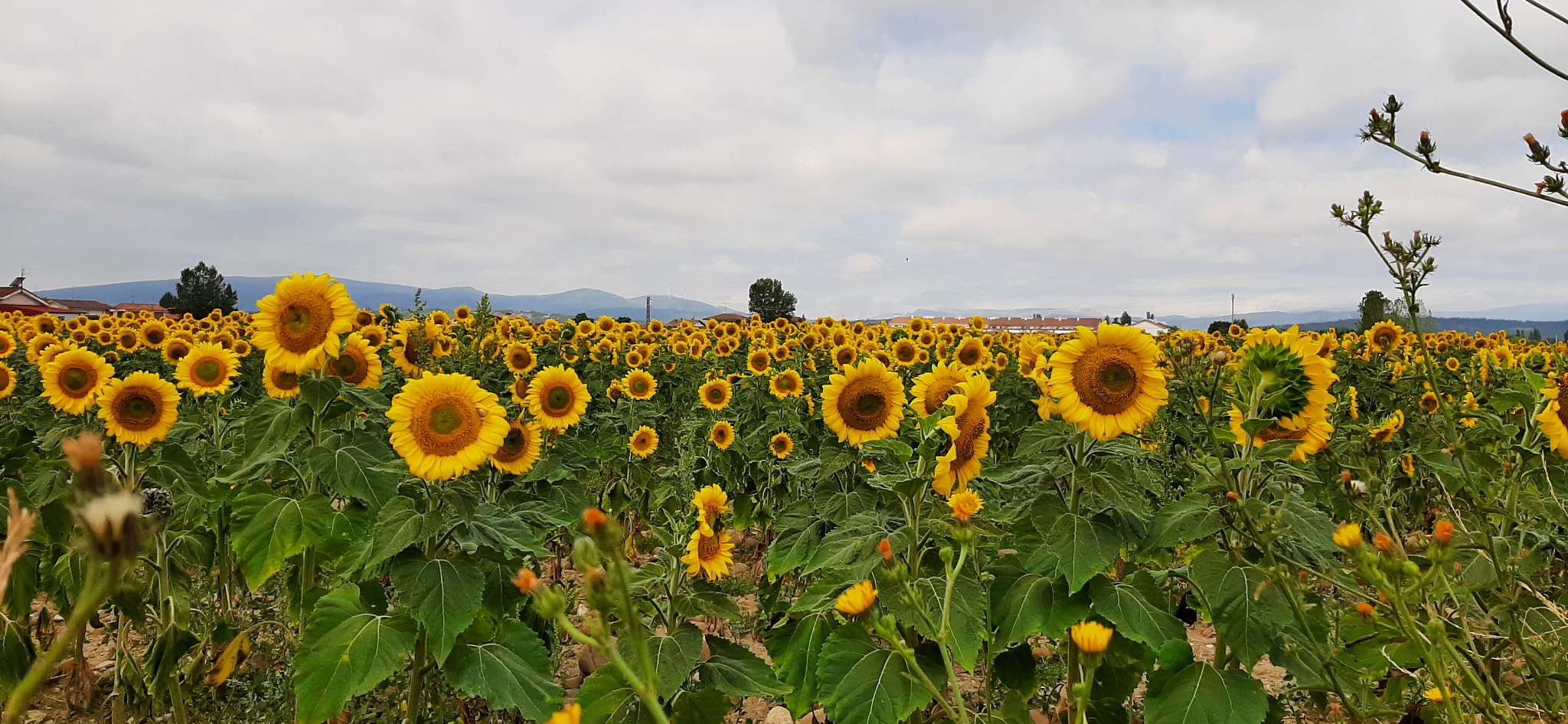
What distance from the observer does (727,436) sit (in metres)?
5.99

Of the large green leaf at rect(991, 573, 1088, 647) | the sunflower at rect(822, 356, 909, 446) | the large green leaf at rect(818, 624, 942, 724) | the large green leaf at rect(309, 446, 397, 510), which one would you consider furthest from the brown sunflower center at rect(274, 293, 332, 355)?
the large green leaf at rect(991, 573, 1088, 647)

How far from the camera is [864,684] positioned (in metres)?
2.33

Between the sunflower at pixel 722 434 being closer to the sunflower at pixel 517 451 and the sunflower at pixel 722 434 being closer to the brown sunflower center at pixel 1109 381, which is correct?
the sunflower at pixel 517 451

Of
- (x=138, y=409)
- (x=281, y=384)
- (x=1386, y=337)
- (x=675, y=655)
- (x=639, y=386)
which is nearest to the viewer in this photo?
(x=675, y=655)

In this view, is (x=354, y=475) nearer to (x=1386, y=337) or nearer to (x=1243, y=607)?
(x=1243, y=607)

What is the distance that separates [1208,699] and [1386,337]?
8358 mm

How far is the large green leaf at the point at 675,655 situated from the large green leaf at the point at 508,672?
1.01 ft

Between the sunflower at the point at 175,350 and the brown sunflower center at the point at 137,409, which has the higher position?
the sunflower at the point at 175,350

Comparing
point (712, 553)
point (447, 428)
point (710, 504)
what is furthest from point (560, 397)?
point (447, 428)

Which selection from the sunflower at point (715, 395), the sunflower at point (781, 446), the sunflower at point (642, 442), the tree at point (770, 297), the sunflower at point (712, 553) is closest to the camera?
the sunflower at point (712, 553)

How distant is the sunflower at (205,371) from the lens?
4.35 m

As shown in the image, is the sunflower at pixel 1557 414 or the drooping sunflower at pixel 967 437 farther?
the drooping sunflower at pixel 967 437

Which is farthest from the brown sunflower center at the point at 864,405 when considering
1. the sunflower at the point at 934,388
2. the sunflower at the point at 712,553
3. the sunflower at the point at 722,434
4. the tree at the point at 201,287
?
the tree at the point at 201,287

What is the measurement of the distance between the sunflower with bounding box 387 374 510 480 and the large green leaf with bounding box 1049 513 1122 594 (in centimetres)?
182
